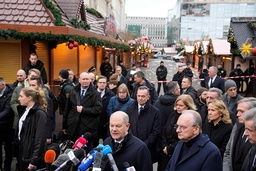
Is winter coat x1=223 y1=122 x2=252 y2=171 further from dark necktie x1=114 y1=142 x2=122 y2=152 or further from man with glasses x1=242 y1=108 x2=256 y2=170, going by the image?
dark necktie x1=114 y1=142 x2=122 y2=152

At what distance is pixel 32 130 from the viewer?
4.67m

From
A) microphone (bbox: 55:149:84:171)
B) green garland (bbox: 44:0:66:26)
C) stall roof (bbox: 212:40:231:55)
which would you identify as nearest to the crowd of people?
microphone (bbox: 55:149:84:171)

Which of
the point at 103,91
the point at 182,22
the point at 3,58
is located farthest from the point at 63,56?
the point at 182,22

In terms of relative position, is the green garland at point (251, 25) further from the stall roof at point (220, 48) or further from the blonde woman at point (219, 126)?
the blonde woman at point (219, 126)

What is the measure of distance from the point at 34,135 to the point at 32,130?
0.27 feet

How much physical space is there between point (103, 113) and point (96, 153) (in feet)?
13.7

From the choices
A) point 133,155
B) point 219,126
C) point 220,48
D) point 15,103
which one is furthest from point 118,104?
point 220,48

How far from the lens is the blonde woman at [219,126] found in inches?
184

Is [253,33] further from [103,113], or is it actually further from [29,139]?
[29,139]

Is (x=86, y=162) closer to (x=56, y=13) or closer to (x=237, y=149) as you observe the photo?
(x=237, y=149)

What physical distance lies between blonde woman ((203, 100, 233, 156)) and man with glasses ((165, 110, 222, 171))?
1.27 m

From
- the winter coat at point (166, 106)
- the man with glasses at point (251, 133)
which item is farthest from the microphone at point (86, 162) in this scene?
the winter coat at point (166, 106)

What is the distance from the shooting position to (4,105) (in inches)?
242

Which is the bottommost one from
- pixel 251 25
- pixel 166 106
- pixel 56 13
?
pixel 166 106
